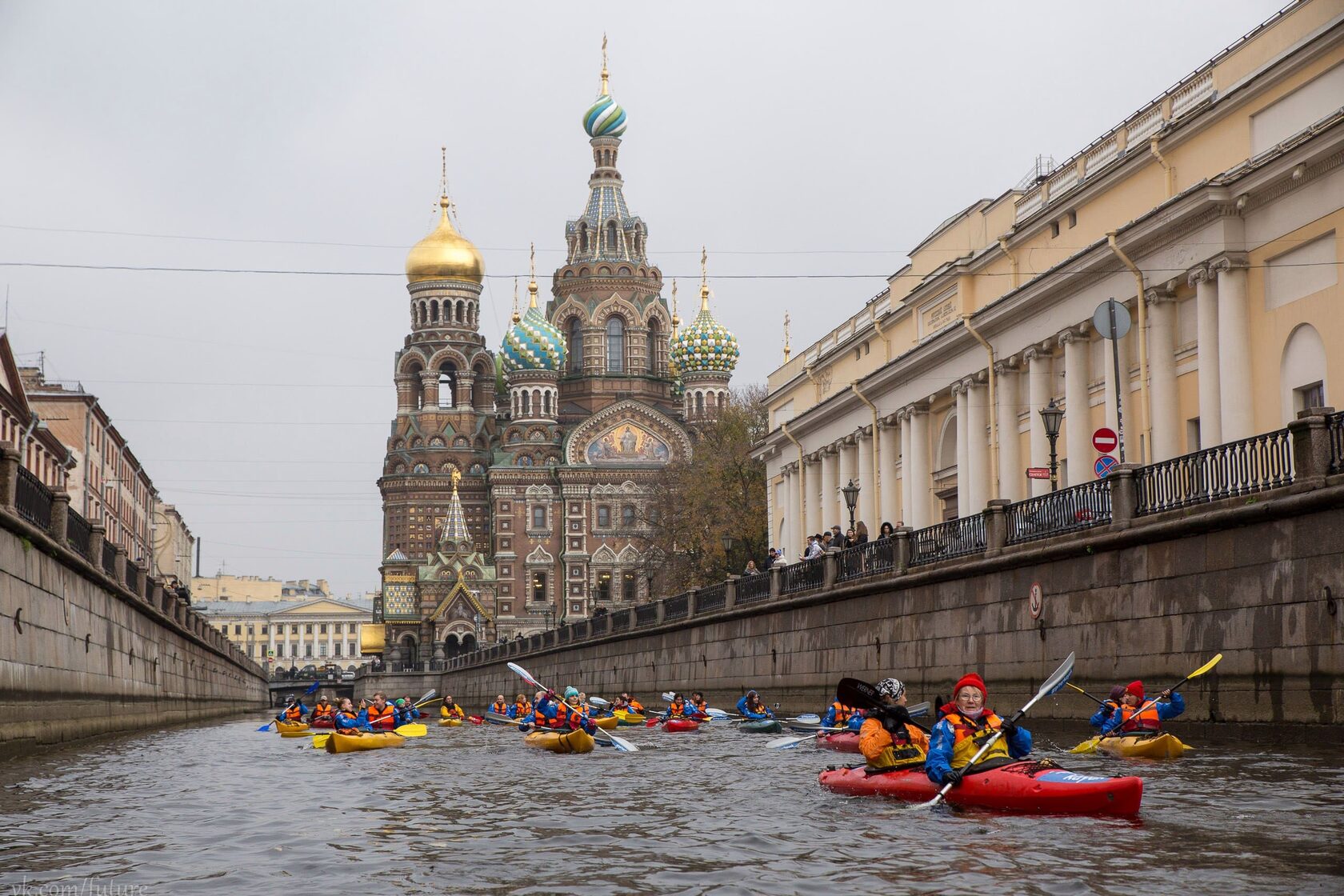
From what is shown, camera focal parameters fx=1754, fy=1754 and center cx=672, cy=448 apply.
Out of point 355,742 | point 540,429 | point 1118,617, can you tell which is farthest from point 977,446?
point 540,429

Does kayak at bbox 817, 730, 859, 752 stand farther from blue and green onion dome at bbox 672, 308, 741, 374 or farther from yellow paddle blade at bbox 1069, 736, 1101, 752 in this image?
blue and green onion dome at bbox 672, 308, 741, 374

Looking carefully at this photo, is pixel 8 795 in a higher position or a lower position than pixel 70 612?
lower

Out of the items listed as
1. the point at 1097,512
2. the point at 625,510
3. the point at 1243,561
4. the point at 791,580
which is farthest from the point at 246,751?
the point at 625,510

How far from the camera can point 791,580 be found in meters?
42.4

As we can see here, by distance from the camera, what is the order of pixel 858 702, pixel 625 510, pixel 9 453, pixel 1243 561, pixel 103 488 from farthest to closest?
pixel 625 510, pixel 103 488, pixel 9 453, pixel 1243 561, pixel 858 702

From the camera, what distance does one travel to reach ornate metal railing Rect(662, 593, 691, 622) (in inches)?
2044

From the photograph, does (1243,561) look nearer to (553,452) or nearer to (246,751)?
(246,751)

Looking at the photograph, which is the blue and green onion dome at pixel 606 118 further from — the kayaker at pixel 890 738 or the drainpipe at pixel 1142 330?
the kayaker at pixel 890 738

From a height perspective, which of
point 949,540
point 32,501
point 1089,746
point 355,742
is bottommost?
point 355,742

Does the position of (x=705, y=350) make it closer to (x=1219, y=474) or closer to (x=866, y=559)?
(x=866, y=559)

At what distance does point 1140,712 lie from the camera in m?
22.2

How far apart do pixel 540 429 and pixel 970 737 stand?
352 feet

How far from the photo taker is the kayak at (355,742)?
3300cm

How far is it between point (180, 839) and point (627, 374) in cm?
11357
